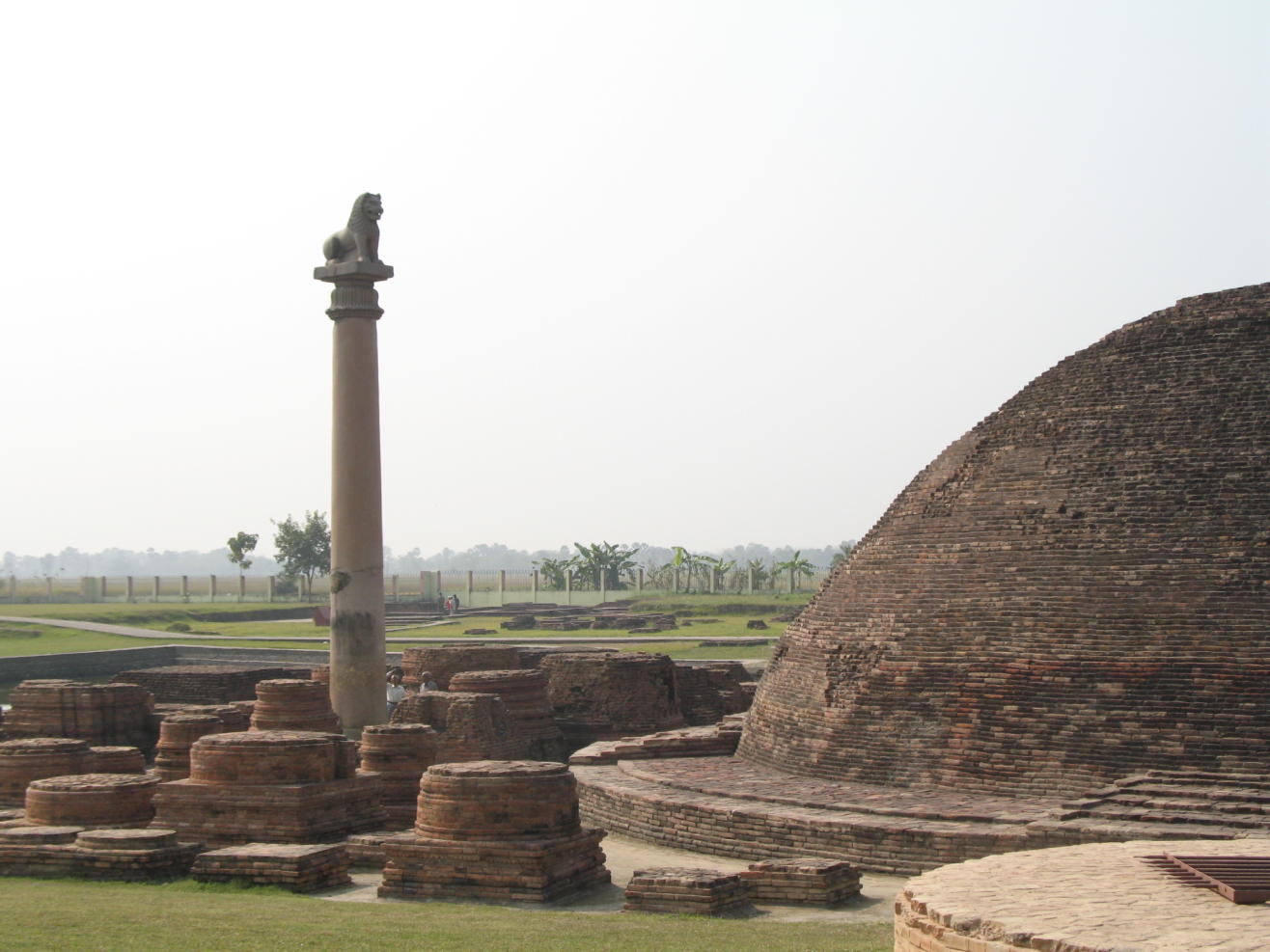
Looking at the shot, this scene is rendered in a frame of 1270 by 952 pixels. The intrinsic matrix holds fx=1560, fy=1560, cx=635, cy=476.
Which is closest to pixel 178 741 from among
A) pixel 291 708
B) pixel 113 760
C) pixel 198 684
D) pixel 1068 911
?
pixel 113 760

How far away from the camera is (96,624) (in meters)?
44.1

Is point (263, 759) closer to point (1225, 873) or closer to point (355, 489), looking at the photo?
point (355, 489)

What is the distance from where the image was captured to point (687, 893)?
33.9 ft

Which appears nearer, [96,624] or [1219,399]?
[1219,399]

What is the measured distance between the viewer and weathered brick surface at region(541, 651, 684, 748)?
→ 1952 cm

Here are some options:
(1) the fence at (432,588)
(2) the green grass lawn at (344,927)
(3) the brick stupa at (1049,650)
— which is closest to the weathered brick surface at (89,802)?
(2) the green grass lawn at (344,927)

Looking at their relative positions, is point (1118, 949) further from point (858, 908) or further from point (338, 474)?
point (338, 474)

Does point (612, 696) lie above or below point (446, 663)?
below

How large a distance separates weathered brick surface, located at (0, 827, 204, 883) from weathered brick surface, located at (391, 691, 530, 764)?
4.98m

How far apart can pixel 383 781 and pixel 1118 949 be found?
29.3ft

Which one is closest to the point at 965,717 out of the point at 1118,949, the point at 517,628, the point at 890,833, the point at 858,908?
the point at 890,833

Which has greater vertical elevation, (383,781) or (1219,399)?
(1219,399)

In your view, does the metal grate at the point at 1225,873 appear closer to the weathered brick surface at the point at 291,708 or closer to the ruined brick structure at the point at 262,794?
the ruined brick structure at the point at 262,794

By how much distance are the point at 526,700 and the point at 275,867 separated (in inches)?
308
